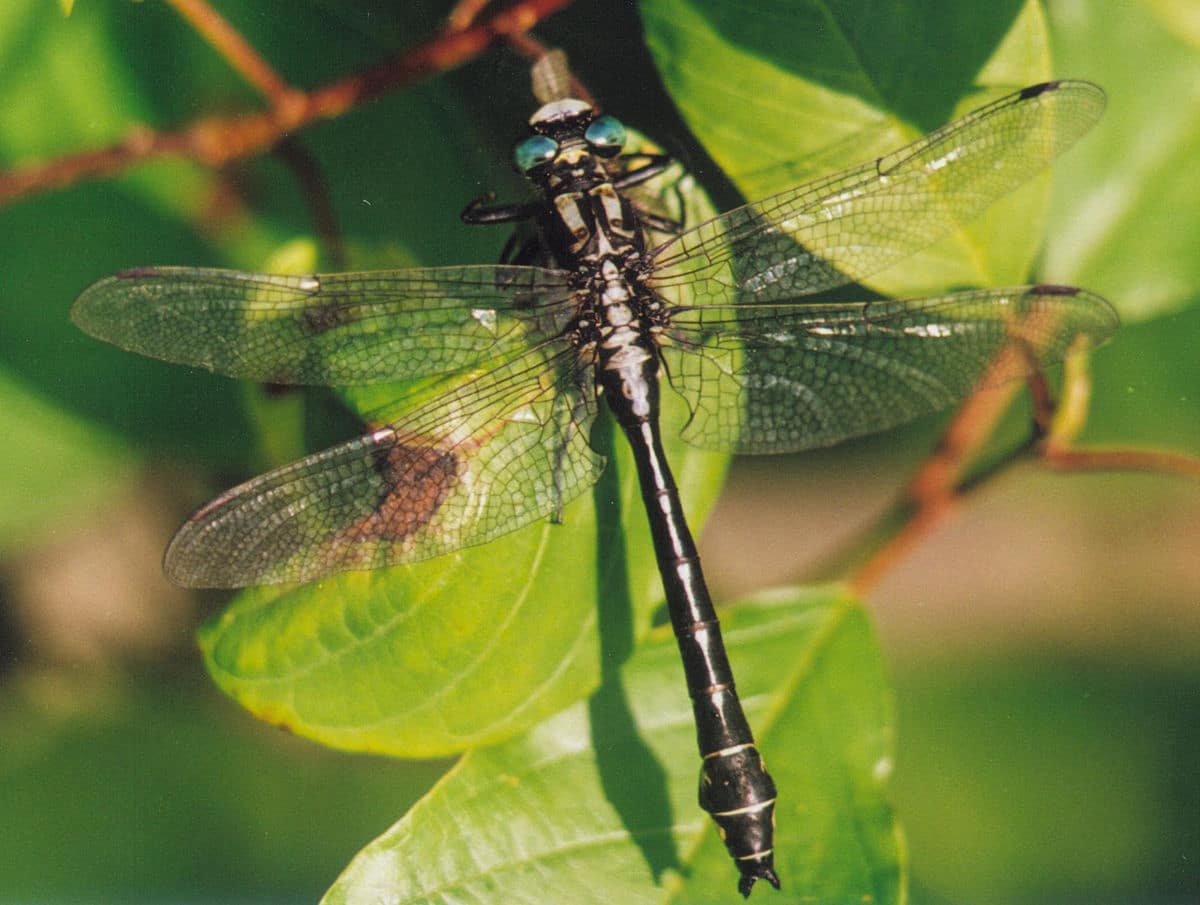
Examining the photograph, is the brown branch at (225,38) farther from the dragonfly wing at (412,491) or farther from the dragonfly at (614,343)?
the dragonfly wing at (412,491)

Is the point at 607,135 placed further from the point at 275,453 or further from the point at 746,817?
the point at 746,817

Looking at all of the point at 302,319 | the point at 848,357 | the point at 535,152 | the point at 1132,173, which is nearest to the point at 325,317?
the point at 302,319

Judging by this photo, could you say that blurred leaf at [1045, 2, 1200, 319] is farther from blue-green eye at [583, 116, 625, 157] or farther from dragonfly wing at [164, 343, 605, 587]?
dragonfly wing at [164, 343, 605, 587]

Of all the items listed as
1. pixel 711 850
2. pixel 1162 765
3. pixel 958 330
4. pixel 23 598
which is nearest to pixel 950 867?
pixel 1162 765

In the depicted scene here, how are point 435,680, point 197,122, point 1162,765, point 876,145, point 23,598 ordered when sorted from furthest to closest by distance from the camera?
point 1162,765 < point 23,598 < point 197,122 < point 876,145 < point 435,680

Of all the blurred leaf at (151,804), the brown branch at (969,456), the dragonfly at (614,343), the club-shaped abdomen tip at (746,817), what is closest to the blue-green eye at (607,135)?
the dragonfly at (614,343)

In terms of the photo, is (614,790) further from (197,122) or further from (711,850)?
(197,122)
